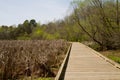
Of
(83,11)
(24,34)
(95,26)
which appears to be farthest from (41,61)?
(24,34)

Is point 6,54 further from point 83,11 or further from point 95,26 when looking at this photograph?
point 83,11

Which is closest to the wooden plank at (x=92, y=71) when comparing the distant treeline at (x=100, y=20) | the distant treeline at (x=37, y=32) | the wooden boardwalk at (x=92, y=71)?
the wooden boardwalk at (x=92, y=71)

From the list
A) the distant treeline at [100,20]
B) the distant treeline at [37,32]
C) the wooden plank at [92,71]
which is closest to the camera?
the wooden plank at [92,71]

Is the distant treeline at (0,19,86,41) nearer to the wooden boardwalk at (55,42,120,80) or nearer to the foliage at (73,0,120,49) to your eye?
the foliage at (73,0,120,49)

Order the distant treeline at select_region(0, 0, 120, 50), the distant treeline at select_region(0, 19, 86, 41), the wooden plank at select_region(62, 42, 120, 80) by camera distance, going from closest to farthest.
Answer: the wooden plank at select_region(62, 42, 120, 80)
the distant treeline at select_region(0, 0, 120, 50)
the distant treeline at select_region(0, 19, 86, 41)

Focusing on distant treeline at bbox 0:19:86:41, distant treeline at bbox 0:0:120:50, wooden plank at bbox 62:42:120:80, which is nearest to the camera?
wooden plank at bbox 62:42:120:80

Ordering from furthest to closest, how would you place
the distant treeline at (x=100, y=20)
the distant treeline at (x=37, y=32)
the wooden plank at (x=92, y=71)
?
1. the distant treeline at (x=37, y=32)
2. the distant treeline at (x=100, y=20)
3. the wooden plank at (x=92, y=71)

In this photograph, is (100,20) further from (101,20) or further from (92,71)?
(92,71)

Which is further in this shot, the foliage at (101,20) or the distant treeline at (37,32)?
the distant treeline at (37,32)

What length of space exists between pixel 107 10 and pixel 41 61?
23.8 metres

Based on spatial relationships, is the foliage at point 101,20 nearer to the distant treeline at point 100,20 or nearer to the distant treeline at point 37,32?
the distant treeline at point 100,20

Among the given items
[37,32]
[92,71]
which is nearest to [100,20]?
[92,71]

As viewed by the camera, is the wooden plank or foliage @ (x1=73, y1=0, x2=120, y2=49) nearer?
the wooden plank

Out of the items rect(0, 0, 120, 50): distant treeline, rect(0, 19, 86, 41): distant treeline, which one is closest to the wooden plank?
rect(0, 0, 120, 50): distant treeline
